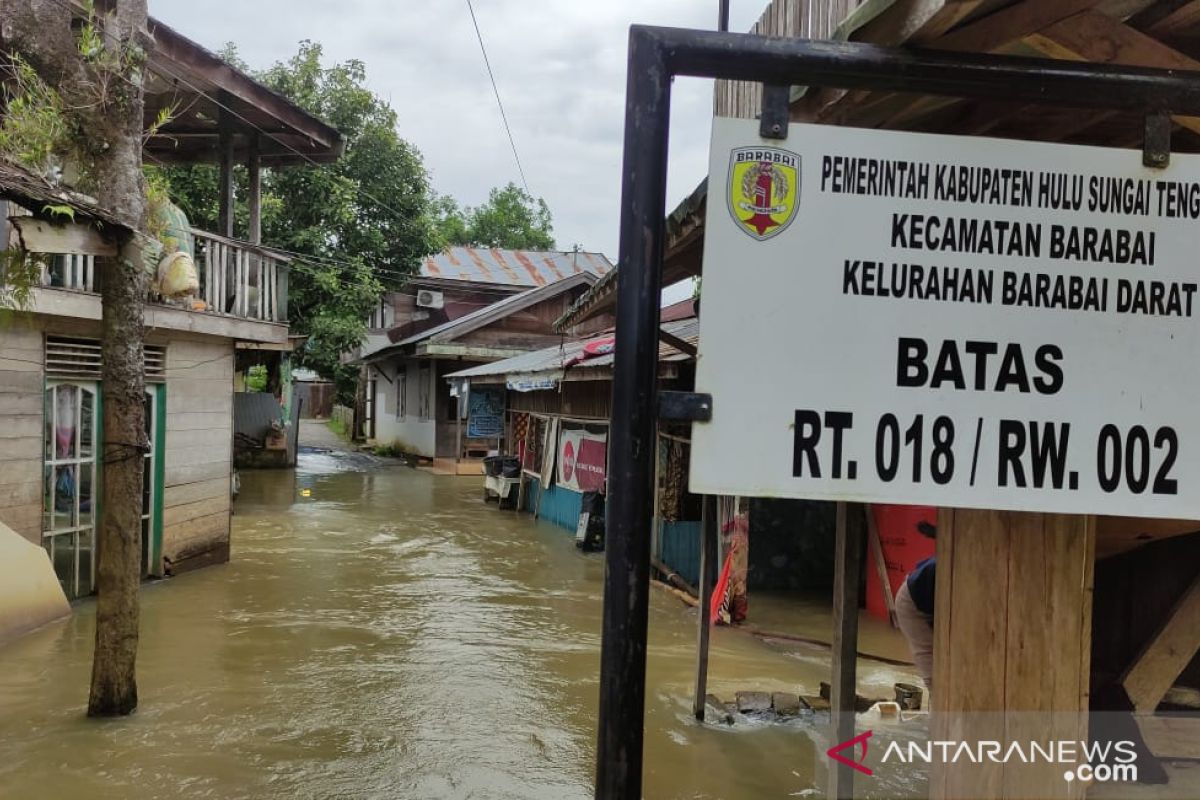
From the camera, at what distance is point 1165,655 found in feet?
10.4

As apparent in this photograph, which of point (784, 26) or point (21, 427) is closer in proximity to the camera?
point (784, 26)

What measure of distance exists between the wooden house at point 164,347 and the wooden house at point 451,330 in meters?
10.3

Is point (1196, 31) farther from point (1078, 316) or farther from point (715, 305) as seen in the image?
point (715, 305)

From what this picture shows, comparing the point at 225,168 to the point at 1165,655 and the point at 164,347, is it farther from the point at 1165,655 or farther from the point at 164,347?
the point at 1165,655

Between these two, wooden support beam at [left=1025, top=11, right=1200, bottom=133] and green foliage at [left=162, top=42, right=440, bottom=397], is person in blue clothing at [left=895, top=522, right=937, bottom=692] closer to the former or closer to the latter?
wooden support beam at [left=1025, top=11, right=1200, bottom=133]

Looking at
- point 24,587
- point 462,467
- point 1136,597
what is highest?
point 1136,597

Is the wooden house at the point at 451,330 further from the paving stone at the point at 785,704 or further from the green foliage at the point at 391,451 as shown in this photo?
the paving stone at the point at 785,704

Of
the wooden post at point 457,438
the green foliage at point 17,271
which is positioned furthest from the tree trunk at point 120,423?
the wooden post at point 457,438

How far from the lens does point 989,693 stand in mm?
2518

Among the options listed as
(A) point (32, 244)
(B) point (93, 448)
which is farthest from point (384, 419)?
(A) point (32, 244)

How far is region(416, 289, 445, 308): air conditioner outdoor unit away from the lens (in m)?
28.8

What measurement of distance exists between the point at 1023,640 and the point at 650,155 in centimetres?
179

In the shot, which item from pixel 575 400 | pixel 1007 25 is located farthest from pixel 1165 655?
pixel 575 400

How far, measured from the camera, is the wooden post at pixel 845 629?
2.75 metres
